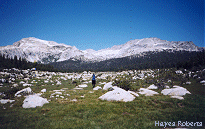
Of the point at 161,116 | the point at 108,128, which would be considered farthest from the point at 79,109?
the point at 161,116

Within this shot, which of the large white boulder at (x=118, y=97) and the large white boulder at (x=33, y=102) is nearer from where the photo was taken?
the large white boulder at (x=33, y=102)

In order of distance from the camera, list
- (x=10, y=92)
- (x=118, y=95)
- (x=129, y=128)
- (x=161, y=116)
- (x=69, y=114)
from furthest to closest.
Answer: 1. (x=10, y=92)
2. (x=118, y=95)
3. (x=69, y=114)
4. (x=161, y=116)
5. (x=129, y=128)

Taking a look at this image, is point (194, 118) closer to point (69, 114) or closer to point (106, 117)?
point (106, 117)

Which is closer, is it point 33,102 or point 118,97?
point 33,102

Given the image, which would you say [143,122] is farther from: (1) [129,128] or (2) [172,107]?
(2) [172,107]

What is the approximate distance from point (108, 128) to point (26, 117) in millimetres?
6764

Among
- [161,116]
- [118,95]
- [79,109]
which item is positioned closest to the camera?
[161,116]

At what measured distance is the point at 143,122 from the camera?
6.99 metres

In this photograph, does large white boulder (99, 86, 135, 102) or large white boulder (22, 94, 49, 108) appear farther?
large white boulder (99, 86, 135, 102)

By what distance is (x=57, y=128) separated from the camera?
644 centimetres

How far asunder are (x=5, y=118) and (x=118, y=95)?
10799 mm

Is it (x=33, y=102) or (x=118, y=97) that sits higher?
(x=33, y=102)

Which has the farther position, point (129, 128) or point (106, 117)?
point (106, 117)

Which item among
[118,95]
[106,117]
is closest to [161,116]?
[106,117]
